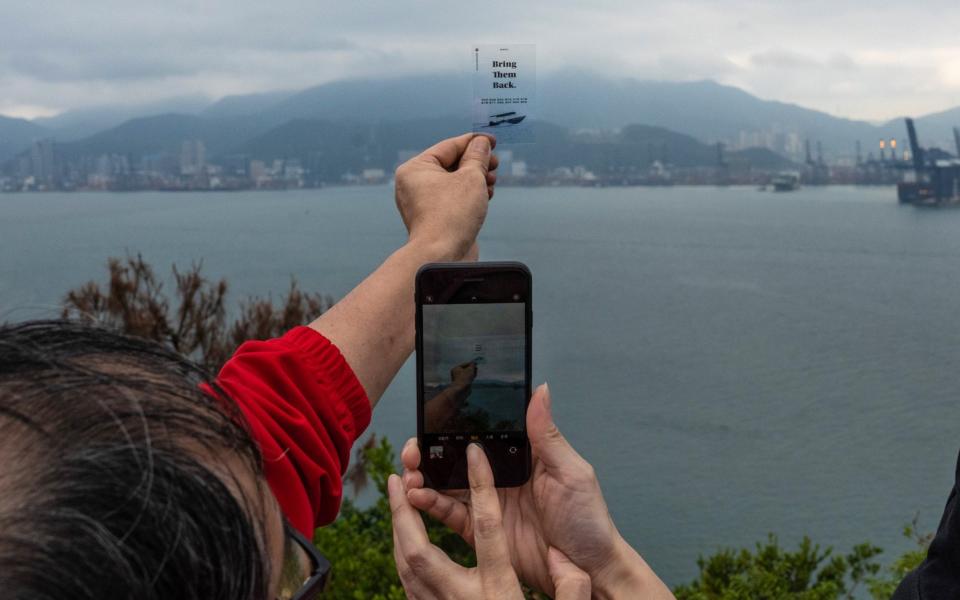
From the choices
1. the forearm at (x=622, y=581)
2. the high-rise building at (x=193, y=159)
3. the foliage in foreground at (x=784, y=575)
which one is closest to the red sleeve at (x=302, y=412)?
the forearm at (x=622, y=581)

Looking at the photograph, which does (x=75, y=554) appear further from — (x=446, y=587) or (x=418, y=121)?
(x=418, y=121)

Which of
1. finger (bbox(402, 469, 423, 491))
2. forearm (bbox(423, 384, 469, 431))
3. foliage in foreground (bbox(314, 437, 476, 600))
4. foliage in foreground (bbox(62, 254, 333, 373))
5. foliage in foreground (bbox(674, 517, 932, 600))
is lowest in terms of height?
foliage in foreground (bbox(674, 517, 932, 600))

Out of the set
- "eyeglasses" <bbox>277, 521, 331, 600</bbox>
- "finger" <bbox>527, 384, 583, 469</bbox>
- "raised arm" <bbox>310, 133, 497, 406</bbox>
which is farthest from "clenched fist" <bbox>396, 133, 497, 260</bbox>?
"eyeglasses" <bbox>277, 521, 331, 600</bbox>

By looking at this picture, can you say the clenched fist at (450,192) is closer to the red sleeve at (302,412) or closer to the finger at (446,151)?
the finger at (446,151)

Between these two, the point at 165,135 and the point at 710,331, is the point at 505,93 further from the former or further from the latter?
the point at 165,135

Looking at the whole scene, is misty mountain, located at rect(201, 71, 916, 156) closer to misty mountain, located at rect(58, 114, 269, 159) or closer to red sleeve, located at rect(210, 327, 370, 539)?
misty mountain, located at rect(58, 114, 269, 159)
